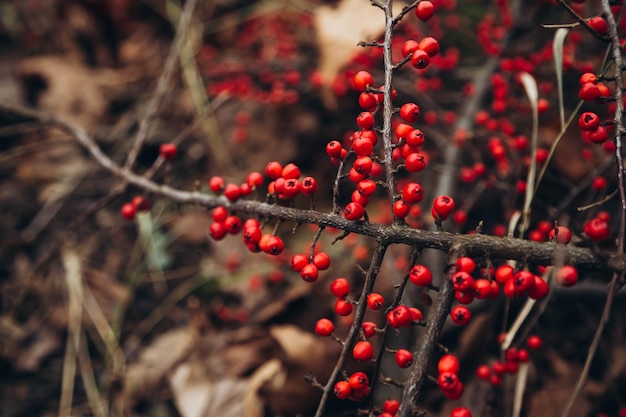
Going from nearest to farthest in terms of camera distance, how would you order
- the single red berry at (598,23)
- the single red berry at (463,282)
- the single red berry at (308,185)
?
the single red berry at (463,282), the single red berry at (598,23), the single red berry at (308,185)

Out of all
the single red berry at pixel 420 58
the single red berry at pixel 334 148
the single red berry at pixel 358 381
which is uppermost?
the single red berry at pixel 420 58

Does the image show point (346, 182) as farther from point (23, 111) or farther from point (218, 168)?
point (23, 111)

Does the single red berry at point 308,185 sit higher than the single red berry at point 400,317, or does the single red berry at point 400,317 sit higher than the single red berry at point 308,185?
the single red berry at point 308,185

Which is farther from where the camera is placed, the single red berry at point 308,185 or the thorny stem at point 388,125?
the single red berry at point 308,185

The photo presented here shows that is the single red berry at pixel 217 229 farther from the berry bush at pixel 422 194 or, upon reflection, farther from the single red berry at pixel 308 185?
the single red berry at pixel 308 185

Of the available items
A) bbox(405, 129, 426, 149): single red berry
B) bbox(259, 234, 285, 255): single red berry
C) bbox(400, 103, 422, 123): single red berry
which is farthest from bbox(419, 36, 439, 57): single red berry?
bbox(259, 234, 285, 255): single red berry

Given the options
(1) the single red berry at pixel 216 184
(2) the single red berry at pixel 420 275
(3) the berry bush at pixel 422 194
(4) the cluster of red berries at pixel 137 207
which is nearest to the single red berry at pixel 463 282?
(3) the berry bush at pixel 422 194

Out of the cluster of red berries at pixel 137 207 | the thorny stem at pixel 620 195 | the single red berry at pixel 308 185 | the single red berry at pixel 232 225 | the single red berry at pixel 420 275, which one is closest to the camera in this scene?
the thorny stem at pixel 620 195
